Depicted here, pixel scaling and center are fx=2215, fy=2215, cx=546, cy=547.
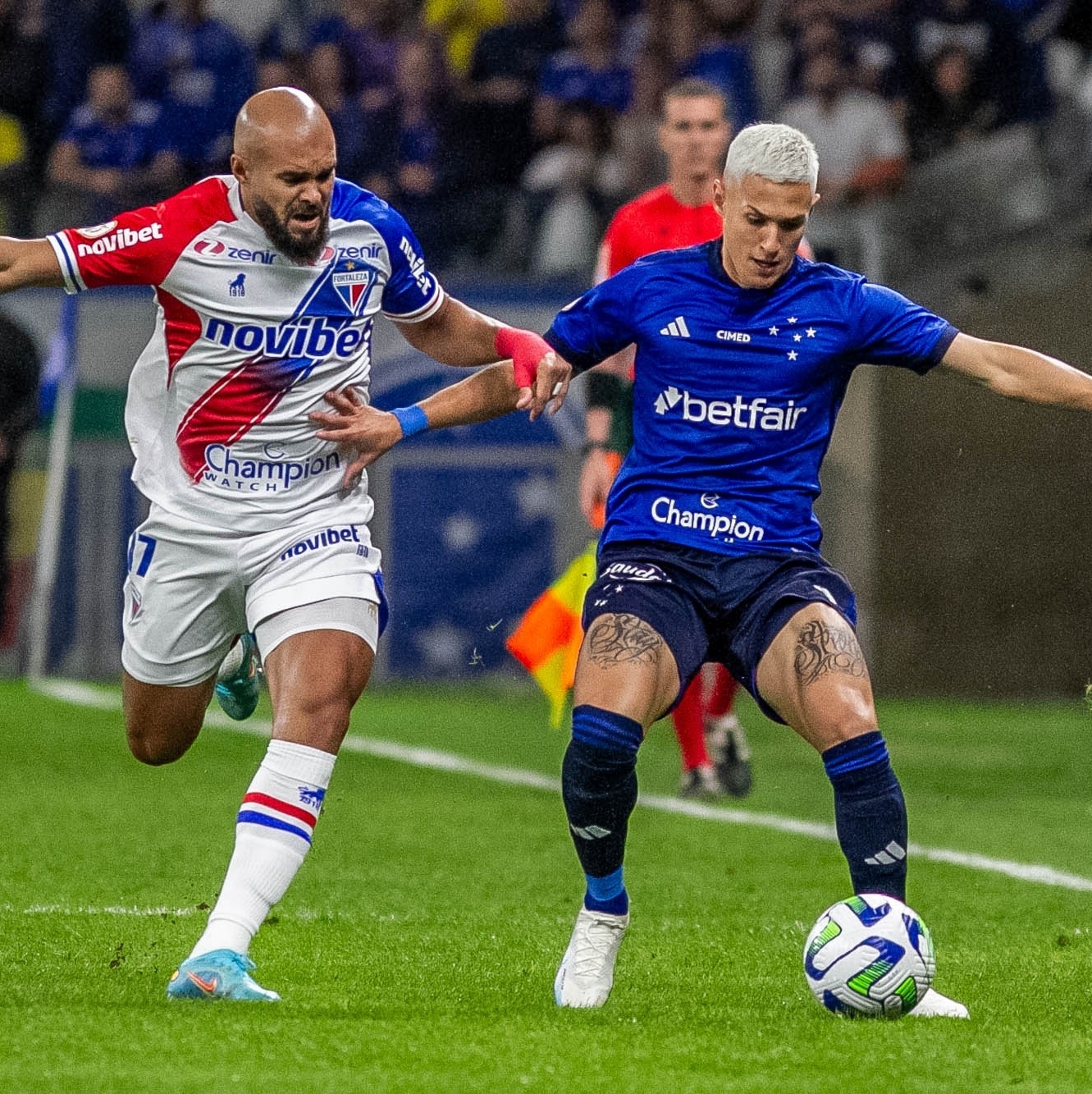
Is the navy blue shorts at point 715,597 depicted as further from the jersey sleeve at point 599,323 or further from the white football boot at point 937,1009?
the white football boot at point 937,1009

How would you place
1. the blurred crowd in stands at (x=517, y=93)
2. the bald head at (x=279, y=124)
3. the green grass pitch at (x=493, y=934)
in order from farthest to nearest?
the blurred crowd in stands at (x=517, y=93) < the bald head at (x=279, y=124) < the green grass pitch at (x=493, y=934)

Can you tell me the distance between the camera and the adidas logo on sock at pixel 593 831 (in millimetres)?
5004

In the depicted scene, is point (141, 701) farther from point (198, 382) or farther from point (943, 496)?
point (943, 496)

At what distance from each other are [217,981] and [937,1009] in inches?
61.3

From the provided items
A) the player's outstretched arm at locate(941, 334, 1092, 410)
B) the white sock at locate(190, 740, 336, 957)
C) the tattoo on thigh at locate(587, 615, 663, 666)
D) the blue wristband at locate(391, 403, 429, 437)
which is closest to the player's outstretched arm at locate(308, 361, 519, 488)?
the blue wristband at locate(391, 403, 429, 437)

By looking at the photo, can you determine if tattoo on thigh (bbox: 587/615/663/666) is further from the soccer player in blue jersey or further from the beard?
the beard

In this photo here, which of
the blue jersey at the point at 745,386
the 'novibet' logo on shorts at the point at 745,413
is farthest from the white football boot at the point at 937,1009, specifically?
Result: the 'novibet' logo on shorts at the point at 745,413

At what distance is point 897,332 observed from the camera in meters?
5.25

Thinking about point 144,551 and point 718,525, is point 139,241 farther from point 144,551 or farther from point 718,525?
point 718,525

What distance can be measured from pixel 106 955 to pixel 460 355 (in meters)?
1.78

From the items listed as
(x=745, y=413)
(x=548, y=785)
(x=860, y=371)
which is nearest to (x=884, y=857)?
(x=745, y=413)

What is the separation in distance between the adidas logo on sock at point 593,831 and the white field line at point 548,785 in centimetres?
176

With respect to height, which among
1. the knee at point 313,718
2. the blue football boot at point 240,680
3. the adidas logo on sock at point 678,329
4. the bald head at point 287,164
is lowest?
the blue football boot at point 240,680

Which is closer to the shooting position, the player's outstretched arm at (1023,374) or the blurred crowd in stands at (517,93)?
the player's outstretched arm at (1023,374)
